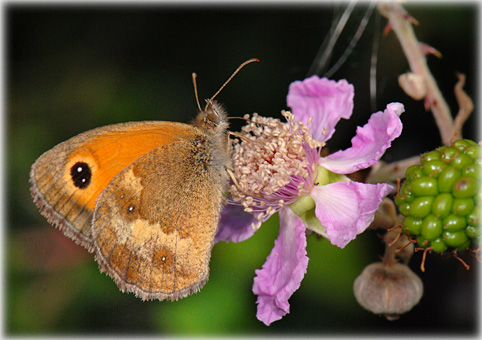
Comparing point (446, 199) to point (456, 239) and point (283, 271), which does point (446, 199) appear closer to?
point (456, 239)

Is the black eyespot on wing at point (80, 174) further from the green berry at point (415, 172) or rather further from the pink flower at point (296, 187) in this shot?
the green berry at point (415, 172)

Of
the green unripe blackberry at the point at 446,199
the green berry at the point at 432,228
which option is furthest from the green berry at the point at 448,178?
the green berry at the point at 432,228

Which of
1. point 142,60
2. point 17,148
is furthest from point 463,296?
point 17,148

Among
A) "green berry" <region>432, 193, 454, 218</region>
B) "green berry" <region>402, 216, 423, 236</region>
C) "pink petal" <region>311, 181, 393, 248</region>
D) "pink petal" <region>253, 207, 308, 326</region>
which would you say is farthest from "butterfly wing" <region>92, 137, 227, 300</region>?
"green berry" <region>432, 193, 454, 218</region>

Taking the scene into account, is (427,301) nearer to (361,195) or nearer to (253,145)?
(361,195)

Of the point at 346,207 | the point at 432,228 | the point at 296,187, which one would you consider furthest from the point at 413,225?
the point at 296,187

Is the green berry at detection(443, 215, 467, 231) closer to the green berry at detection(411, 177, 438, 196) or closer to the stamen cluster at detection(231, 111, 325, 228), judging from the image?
the green berry at detection(411, 177, 438, 196)

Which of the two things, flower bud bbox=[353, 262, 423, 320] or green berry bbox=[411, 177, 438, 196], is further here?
flower bud bbox=[353, 262, 423, 320]
